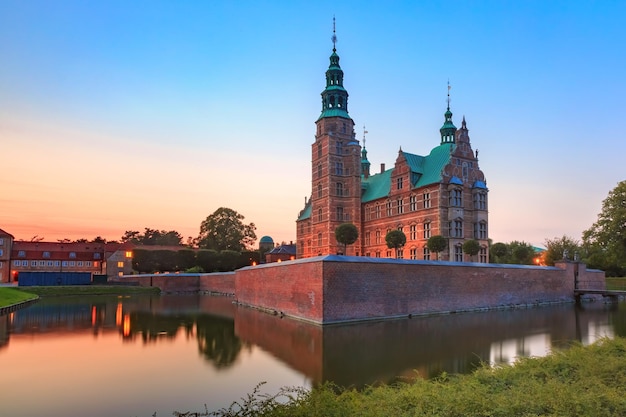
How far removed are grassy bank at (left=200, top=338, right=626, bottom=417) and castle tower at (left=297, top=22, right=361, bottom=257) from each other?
36443 mm

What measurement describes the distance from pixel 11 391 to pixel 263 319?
15.9 m

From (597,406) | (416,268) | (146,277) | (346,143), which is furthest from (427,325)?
(146,277)

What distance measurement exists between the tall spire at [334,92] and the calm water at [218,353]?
25945 millimetres

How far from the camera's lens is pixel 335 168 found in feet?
154

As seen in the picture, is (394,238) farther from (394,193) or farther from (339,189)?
(339,189)

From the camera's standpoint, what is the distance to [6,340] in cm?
1844

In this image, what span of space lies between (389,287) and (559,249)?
35.9 meters

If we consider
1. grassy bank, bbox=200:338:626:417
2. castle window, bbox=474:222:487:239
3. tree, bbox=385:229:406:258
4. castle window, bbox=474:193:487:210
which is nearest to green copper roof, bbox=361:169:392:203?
castle window, bbox=474:193:487:210

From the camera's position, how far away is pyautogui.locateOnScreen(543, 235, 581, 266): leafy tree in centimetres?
5128

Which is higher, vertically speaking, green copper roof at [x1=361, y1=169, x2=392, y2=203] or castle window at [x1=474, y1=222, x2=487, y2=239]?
green copper roof at [x1=361, y1=169, x2=392, y2=203]

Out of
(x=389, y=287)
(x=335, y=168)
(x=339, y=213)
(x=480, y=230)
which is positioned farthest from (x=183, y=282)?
(x=389, y=287)

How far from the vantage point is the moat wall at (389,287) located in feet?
75.1

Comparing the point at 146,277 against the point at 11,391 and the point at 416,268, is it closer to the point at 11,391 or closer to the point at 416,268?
the point at 416,268

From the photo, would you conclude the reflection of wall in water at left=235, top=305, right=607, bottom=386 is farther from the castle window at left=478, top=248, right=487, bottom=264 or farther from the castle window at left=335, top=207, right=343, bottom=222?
the castle window at left=335, top=207, right=343, bottom=222
